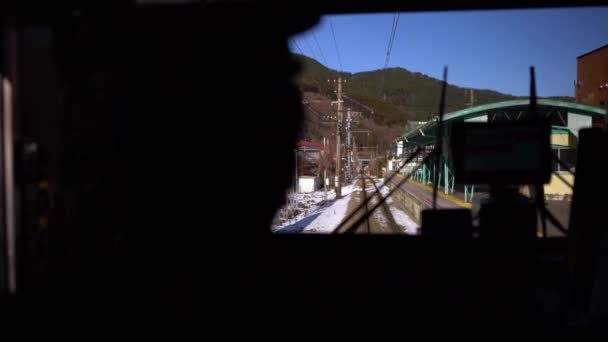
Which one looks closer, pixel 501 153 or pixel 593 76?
pixel 501 153

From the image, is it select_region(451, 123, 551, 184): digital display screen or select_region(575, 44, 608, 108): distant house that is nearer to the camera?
select_region(451, 123, 551, 184): digital display screen

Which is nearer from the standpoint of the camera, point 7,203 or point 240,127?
point 7,203

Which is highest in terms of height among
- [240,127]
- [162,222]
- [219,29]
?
[219,29]

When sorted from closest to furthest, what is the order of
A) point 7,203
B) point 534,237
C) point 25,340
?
point 25,340 < point 7,203 < point 534,237

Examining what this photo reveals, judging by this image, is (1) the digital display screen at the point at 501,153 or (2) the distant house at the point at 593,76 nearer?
(1) the digital display screen at the point at 501,153

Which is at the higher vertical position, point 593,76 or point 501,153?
point 593,76

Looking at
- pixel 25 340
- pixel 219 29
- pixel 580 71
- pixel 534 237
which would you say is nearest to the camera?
pixel 25 340

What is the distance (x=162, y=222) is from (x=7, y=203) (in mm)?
1280

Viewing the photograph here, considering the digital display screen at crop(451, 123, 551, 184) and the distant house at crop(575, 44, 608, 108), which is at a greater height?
the distant house at crop(575, 44, 608, 108)

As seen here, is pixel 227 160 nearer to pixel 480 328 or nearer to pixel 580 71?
pixel 480 328

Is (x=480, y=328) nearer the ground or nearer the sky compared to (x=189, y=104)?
nearer the ground

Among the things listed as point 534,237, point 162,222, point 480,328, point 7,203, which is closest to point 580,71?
point 534,237

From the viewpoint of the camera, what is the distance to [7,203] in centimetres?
365

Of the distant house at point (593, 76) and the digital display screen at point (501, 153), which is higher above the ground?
the distant house at point (593, 76)
